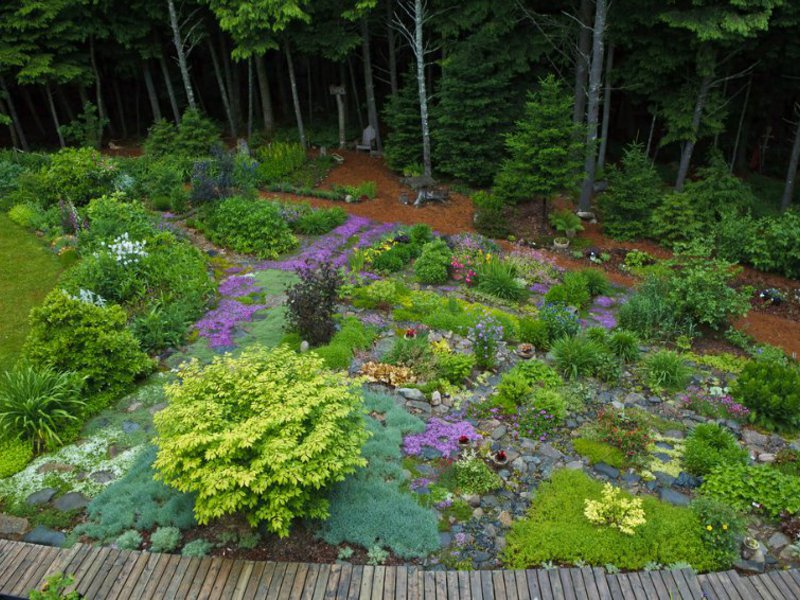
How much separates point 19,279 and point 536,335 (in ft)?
33.3

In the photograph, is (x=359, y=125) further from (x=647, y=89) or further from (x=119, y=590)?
(x=119, y=590)

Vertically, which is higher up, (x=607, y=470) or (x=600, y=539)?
(x=600, y=539)

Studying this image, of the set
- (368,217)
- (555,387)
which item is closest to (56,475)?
(555,387)

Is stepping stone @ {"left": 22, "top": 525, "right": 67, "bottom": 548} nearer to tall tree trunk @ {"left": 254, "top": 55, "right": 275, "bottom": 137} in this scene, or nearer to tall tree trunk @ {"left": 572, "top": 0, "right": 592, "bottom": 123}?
tall tree trunk @ {"left": 572, "top": 0, "right": 592, "bottom": 123}

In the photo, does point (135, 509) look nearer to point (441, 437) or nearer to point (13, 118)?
point (441, 437)

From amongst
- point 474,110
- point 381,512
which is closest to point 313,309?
point 381,512

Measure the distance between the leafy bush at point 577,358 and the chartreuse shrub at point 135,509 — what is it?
5618 mm

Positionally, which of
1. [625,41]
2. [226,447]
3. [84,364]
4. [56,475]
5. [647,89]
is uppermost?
[625,41]

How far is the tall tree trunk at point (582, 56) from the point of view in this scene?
1608 centimetres

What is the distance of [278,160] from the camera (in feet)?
61.7

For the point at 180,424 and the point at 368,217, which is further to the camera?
the point at 368,217

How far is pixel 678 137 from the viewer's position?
16219 millimetres

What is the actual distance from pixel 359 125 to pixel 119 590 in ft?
72.9

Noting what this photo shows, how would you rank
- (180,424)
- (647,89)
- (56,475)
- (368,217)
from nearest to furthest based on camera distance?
1. (180,424)
2. (56,475)
3. (368,217)
4. (647,89)
